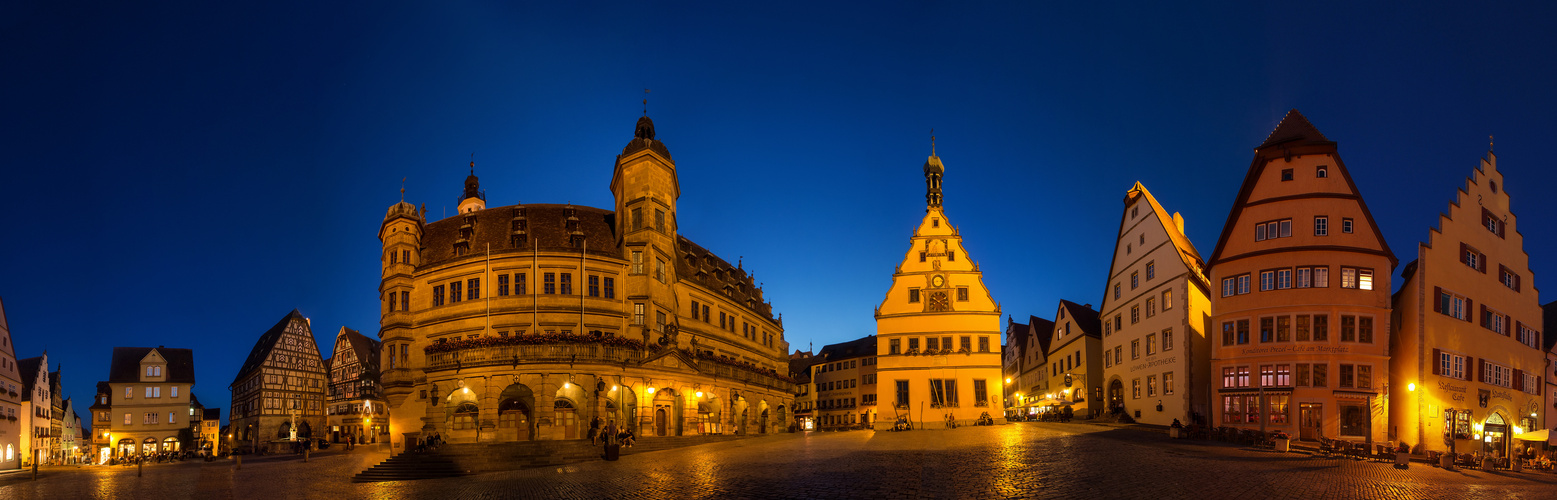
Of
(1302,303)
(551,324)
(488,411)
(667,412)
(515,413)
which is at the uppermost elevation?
(1302,303)

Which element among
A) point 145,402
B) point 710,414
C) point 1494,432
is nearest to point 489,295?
point 710,414

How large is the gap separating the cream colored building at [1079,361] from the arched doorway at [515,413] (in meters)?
36.3

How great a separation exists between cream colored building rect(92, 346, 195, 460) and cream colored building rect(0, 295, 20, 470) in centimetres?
2614

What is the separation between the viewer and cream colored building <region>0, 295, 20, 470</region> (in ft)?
198

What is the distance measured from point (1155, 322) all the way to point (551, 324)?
32187mm

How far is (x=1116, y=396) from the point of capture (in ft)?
182

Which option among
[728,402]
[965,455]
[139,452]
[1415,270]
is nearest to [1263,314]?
[1415,270]

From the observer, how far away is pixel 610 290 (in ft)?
165

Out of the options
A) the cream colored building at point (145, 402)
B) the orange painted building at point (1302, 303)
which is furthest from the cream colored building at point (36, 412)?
the orange painted building at point (1302, 303)

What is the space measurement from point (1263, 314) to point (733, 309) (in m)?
34.8

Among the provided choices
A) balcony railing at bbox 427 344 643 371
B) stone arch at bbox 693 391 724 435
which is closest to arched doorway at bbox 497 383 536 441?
balcony railing at bbox 427 344 643 371

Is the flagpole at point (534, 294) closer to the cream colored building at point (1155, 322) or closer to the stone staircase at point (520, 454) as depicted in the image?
the stone staircase at point (520, 454)

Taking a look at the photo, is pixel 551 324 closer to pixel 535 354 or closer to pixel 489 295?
pixel 489 295

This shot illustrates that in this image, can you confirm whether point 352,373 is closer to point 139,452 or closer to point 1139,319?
point 139,452
